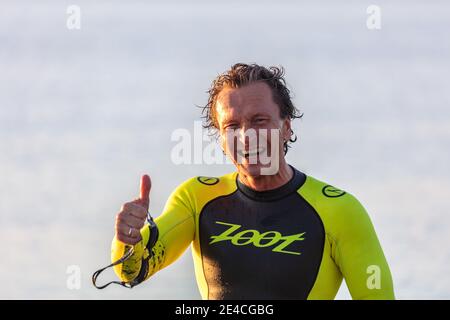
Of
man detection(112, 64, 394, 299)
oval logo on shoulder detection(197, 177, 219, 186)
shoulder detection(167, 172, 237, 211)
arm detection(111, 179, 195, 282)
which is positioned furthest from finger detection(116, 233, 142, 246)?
oval logo on shoulder detection(197, 177, 219, 186)

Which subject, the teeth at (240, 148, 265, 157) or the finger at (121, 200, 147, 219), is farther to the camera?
the teeth at (240, 148, 265, 157)

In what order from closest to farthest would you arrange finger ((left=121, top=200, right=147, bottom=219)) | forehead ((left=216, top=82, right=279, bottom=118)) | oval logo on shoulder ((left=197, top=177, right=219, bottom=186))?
finger ((left=121, top=200, right=147, bottom=219))
forehead ((left=216, top=82, right=279, bottom=118))
oval logo on shoulder ((left=197, top=177, right=219, bottom=186))

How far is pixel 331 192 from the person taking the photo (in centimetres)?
1290

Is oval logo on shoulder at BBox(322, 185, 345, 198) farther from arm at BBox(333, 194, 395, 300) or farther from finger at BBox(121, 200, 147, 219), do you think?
finger at BBox(121, 200, 147, 219)

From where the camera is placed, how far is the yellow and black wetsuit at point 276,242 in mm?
12422

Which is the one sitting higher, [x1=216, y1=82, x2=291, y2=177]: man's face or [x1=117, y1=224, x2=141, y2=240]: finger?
[x1=216, y1=82, x2=291, y2=177]: man's face

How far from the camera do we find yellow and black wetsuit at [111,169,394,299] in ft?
40.8

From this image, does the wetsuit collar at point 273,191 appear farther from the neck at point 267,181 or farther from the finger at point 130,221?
the finger at point 130,221

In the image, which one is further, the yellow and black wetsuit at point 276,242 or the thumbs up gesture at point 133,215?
the yellow and black wetsuit at point 276,242

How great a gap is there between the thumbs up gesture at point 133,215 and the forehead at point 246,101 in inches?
67.6

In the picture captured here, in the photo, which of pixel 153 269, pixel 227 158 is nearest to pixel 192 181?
pixel 227 158

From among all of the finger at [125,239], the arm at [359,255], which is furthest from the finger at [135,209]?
the arm at [359,255]
